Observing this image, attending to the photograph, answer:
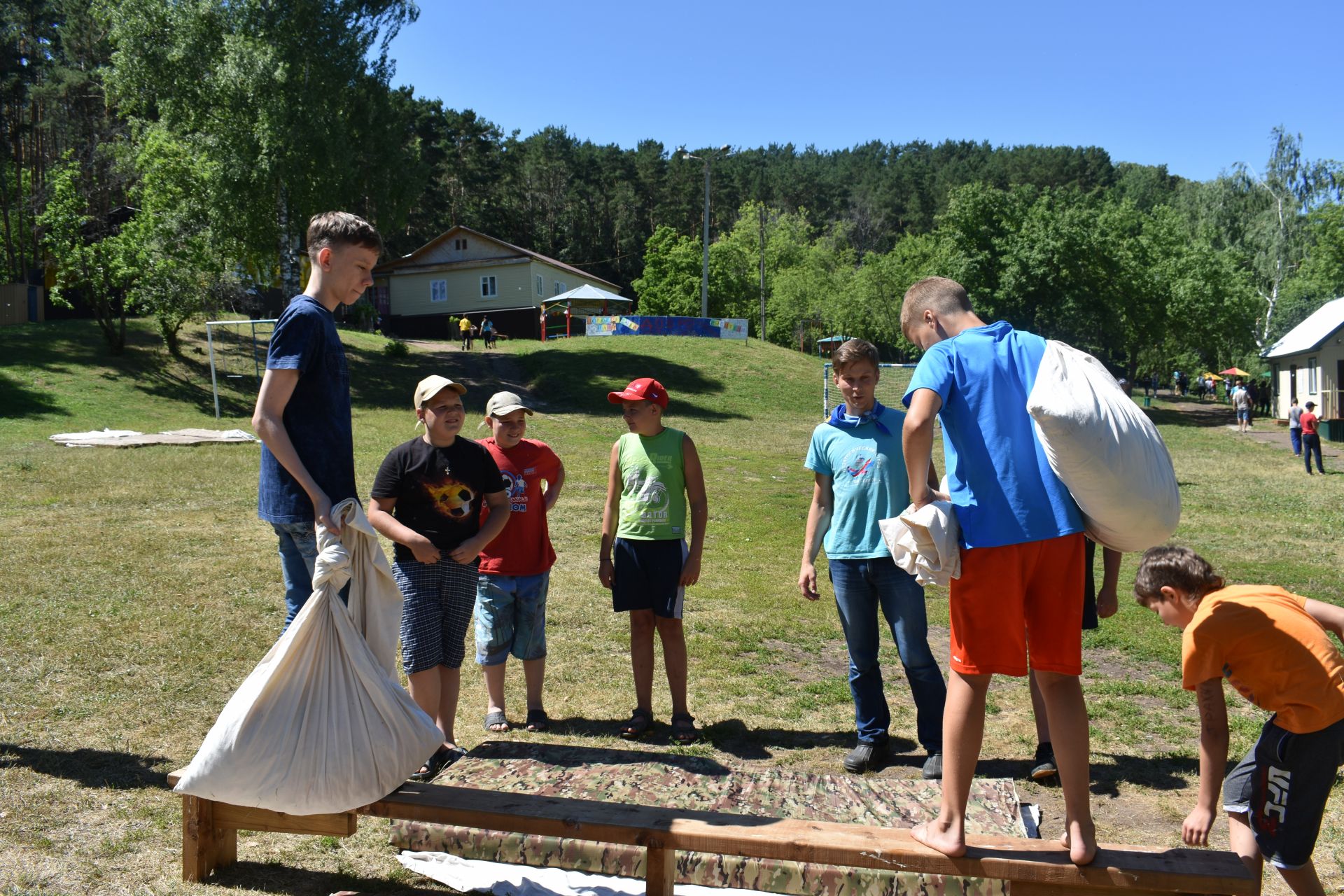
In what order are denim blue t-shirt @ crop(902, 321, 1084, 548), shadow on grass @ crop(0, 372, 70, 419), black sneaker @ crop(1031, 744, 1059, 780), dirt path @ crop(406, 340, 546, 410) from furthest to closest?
dirt path @ crop(406, 340, 546, 410) < shadow on grass @ crop(0, 372, 70, 419) < black sneaker @ crop(1031, 744, 1059, 780) < denim blue t-shirt @ crop(902, 321, 1084, 548)

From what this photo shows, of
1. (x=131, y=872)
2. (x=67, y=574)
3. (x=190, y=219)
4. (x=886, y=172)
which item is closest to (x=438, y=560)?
(x=131, y=872)

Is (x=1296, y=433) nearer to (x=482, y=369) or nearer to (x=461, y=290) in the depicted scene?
(x=482, y=369)

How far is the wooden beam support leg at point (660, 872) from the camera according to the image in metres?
3.40

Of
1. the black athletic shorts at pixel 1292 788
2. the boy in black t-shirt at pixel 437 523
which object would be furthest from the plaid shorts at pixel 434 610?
the black athletic shorts at pixel 1292 788

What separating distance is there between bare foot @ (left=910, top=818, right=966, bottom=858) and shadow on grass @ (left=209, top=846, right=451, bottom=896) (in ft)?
6.19

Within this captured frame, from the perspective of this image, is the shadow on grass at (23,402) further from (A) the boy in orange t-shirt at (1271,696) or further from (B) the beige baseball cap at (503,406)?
(A) the boy in orange t-shirt at (1271,696)

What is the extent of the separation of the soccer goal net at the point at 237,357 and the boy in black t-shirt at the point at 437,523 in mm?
20614

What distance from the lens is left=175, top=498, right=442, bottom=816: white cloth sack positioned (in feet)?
10.8

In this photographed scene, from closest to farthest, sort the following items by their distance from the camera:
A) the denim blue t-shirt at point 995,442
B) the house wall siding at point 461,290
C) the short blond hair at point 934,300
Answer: the denim blue t-shirt at point 995,442 → the short blond hair at point 934,300 → the house wall siding at point 461,290

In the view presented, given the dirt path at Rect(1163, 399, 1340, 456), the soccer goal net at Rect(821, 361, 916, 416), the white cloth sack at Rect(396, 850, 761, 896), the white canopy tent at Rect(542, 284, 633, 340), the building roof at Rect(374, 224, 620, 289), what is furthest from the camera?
the building roof at Rect(374, 224, 620, 289)

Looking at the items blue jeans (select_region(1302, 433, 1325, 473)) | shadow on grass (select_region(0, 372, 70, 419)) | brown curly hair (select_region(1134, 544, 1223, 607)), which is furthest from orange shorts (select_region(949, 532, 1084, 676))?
blue jeans (select_region(1302, 433, 1325, 473))

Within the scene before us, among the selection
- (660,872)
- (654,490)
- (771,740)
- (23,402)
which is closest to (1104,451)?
(660,872)

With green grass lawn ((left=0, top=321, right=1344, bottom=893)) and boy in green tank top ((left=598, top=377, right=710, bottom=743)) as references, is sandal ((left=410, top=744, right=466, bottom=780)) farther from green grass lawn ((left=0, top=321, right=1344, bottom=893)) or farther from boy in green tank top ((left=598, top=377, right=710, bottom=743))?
boy in green tank top ((left=598, top=377, right=710, bottom=743))

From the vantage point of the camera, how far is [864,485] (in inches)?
193
